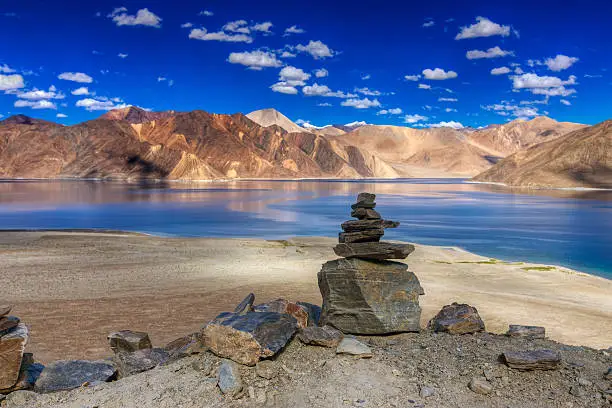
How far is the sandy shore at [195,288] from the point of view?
1182cm

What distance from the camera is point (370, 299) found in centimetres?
908

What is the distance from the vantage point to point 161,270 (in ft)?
62.2

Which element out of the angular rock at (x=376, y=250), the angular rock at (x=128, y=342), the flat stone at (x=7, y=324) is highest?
the angular rock at (x=376, y=250)

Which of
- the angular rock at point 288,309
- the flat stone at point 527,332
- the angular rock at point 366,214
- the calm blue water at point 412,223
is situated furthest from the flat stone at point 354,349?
the calm blue water at point 412,223

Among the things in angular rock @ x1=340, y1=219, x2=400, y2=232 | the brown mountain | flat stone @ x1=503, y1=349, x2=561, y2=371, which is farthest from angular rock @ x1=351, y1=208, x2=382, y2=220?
the brown mountain

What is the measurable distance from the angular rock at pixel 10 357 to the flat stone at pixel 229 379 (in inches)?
105

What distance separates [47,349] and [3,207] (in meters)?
51.6

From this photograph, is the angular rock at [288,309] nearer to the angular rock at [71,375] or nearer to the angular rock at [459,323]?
the angular rock at [459,323]

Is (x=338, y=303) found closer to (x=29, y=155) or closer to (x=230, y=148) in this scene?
(x=230, y=148)

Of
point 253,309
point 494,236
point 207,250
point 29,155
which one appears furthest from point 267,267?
point 29,155

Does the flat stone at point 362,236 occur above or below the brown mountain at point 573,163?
below

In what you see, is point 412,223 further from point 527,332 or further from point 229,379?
point 229,379

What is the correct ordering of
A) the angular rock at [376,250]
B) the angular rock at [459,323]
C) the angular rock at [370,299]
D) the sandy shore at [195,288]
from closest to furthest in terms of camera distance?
the angular rock at [370,299] → the angular rock at [376,250] → the angular rock at [459,323] → the sandy shore at [195,288]

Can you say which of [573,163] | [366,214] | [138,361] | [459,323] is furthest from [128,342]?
[573,163]
